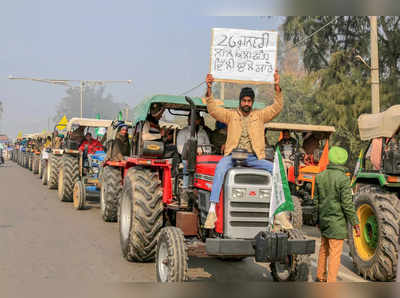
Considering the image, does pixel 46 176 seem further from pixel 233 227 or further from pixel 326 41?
pixel 233 227

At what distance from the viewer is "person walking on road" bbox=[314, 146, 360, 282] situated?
18.4 ft

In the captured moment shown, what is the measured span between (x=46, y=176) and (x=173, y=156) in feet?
48.3

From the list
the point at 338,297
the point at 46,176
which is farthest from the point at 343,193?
the point at 46,176

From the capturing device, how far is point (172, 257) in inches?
204

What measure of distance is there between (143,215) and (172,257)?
1.55 metres

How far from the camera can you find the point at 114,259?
738 centimetres

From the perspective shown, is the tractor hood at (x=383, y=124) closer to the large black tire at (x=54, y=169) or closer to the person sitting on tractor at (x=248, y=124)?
the person sitting on tractor at (x=248, y=124)

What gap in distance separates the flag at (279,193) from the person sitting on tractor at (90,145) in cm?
1015

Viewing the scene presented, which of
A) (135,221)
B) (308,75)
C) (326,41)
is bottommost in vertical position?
(135,221)

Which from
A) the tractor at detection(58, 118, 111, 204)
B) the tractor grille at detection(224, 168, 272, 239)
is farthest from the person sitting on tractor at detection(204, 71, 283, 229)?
the tractor at detection(58, 118, 111, 204)

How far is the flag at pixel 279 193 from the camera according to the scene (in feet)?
16.8

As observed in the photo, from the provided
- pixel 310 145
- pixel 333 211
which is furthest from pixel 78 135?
pixel 333 211

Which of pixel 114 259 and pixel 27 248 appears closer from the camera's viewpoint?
pixel 114 259

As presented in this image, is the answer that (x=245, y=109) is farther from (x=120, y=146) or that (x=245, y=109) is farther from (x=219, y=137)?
(x=120, y=146)
